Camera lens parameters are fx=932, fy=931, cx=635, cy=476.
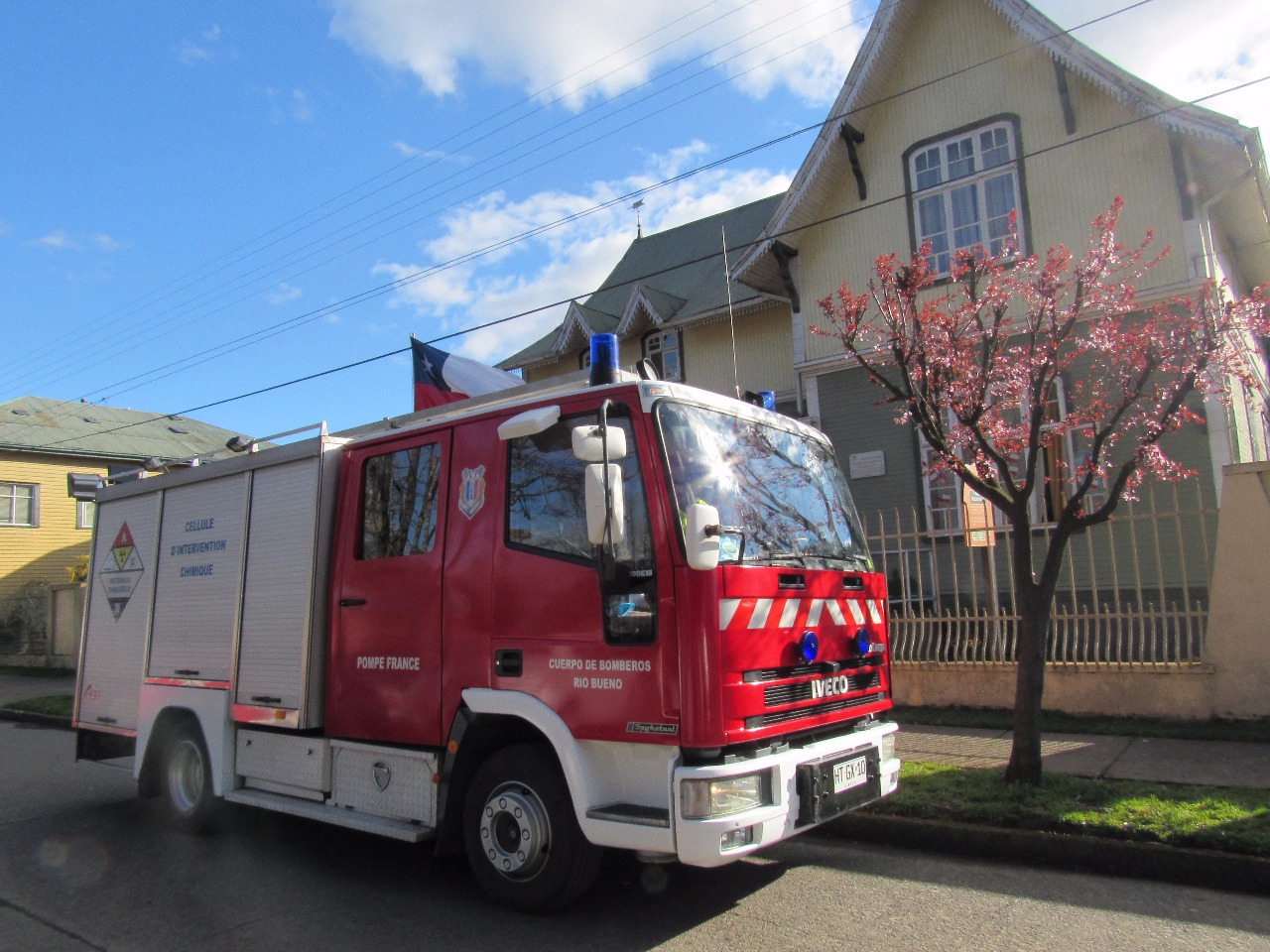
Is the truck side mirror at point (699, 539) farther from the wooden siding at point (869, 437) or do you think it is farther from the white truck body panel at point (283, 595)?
the wooden siding at point (869, 437)

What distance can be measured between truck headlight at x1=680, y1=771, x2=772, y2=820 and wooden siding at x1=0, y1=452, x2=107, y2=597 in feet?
104

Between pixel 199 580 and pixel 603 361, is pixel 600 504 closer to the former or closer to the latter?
pixel 603 361

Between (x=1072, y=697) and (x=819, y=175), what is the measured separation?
9.21 meters

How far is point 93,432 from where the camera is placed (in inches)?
1312

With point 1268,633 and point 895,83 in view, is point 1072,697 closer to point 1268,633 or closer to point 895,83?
point 1268,633

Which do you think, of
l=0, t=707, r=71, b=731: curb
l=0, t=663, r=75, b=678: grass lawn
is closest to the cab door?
l=0, t=707, r=71, b=731: curb

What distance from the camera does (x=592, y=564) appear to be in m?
4.50

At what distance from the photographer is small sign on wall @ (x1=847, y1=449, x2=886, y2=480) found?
1409 cm

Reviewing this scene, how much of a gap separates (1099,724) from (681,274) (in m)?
14.9

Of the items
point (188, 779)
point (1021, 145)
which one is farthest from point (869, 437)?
point (188, 779)

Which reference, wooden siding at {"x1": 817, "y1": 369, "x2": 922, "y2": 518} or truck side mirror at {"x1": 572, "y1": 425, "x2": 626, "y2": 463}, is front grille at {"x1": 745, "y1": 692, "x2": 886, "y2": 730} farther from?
wooden siding at {"x1": 817, "y1": 369, "x2": 922, "y2": 518}

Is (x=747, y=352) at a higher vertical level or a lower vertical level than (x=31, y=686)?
higher

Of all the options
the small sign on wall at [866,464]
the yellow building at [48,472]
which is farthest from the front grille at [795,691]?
the yellow building at [48,472]

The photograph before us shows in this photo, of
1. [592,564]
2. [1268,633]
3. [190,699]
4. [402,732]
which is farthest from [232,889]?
[1268,633]
